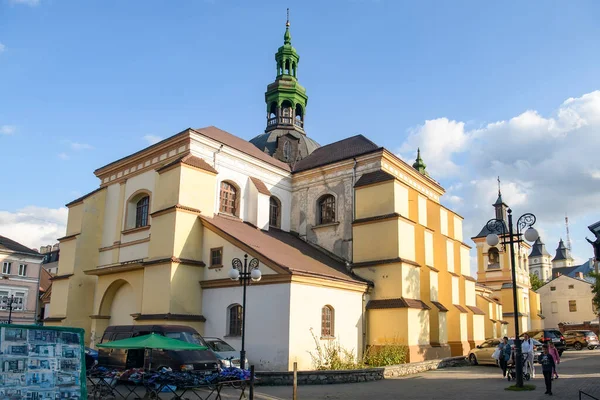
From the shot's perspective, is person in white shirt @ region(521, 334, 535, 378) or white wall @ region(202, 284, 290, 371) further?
white wall @ region(202, 284, 290, 371)

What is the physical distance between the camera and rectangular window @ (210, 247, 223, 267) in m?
21.4

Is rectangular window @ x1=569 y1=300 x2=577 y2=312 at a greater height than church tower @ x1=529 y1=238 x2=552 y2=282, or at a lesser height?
lesser

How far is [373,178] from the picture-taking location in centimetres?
2500

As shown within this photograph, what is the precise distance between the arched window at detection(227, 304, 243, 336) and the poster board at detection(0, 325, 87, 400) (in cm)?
1196

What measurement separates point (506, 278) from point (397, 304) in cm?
2634

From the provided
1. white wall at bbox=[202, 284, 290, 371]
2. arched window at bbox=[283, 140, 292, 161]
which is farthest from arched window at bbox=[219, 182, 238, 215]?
arched window at bbox=[283, 140, 292, 161]

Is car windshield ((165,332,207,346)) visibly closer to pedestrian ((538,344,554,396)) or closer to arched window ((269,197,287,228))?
pedestrian ((538,344,554,396))

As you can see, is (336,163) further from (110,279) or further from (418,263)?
(110,279)

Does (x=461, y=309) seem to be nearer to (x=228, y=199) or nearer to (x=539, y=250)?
(x=228, y=199)

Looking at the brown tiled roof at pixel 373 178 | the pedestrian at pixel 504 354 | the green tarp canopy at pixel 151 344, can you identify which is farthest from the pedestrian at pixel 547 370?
the brown tiled roof at pixel 373 178

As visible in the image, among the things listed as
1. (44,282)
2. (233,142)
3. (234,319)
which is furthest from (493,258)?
(44,282)

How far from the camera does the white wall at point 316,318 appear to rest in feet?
60.9

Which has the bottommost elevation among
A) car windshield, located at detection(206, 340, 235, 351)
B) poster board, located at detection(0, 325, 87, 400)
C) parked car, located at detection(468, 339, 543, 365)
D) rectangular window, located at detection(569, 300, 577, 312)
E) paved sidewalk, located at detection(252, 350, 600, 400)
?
paved sidewalk, located at detection(252, 350, 600, 400)

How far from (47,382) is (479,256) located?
4468cm
